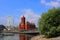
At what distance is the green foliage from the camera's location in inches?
2527

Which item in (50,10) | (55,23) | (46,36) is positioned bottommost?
(46,36)

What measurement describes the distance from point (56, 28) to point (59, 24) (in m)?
1.92

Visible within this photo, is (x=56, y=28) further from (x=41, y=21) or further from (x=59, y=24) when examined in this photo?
(x=41, y=21)

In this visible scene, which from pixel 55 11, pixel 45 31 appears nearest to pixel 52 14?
pixel 55 11

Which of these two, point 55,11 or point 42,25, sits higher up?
point 55,11

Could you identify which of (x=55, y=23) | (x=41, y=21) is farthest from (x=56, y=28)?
(x=41, y=21)

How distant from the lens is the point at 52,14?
218ft

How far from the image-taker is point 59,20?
65750 millimetres

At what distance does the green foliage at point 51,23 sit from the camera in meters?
64.2

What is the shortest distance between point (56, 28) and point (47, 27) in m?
2.88

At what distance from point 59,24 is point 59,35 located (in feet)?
11.6

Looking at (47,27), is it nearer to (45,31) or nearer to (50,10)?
(45,31)

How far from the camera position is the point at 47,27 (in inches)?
2579

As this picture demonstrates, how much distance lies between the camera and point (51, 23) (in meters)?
65.4
